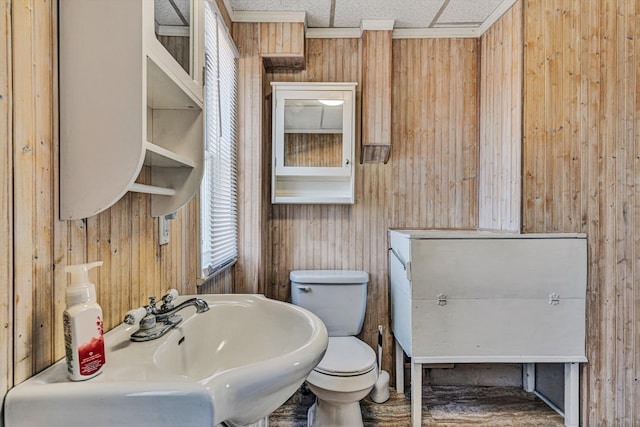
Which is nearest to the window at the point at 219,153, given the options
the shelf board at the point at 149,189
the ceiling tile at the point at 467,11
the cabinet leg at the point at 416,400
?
the shelf board at the point at 149,189

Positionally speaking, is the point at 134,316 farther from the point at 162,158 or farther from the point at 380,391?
the point at 380,391

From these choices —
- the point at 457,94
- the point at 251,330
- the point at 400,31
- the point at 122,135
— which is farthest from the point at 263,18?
the point at 251,330

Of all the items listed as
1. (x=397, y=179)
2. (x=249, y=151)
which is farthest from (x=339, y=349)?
(x=249, y=151)

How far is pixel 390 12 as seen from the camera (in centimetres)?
202

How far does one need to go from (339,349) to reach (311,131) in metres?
1.32

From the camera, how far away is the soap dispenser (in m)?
0.56

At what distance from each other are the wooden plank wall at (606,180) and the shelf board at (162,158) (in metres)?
1.90

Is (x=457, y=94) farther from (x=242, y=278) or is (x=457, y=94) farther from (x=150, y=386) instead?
(x=150, y=386)

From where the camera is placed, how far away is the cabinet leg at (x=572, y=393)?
174 centimetres

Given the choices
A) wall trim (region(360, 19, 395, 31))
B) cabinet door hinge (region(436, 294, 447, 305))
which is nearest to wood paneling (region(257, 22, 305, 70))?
wall trim (region(360, 19, 395, 31))

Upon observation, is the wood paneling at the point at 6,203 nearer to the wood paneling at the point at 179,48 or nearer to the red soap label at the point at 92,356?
the red soap label at the point at 92,356

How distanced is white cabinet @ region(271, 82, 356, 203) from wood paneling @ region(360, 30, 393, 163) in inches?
3.8

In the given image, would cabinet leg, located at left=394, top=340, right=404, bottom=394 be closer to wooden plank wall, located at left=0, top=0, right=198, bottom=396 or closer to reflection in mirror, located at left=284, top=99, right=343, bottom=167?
reflection in mirror, located at left=284, top=99, right=343, bottom=167

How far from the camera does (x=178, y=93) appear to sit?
878mm
